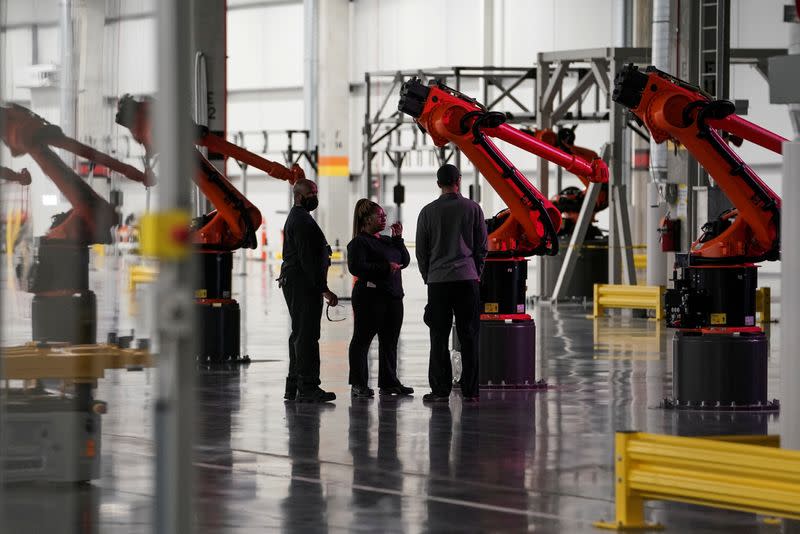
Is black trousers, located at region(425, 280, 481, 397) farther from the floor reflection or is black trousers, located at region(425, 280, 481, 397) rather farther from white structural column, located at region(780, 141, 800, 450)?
white structural column, located at region(780, 141, 800, 450)

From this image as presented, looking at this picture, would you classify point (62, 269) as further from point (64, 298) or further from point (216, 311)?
point (216, 311)

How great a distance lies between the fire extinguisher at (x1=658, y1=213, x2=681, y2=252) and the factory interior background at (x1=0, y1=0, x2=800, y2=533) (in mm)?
34

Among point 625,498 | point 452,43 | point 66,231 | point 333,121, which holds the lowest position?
point 625,498

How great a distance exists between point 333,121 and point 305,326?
32296 mm

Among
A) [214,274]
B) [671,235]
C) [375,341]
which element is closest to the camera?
[214,274]

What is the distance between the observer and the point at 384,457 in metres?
9.87

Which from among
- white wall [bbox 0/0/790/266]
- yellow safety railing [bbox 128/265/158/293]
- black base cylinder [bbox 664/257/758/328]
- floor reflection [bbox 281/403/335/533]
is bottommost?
floor reflection [bbox 281/403/335/533]

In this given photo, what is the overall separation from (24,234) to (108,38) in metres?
0.89

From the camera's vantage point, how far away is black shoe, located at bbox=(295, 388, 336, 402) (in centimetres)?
1273

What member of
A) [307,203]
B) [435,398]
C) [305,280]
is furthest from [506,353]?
[307,203]

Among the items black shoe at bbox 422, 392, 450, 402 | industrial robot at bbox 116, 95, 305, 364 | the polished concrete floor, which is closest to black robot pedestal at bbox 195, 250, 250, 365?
industrial robot at bbox 116, 95, 305, 364

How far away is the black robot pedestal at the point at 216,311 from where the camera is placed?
15797mm

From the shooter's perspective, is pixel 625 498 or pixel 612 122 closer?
pixel 625 498

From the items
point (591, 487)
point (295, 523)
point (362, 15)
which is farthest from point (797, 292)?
point (362, 15)
